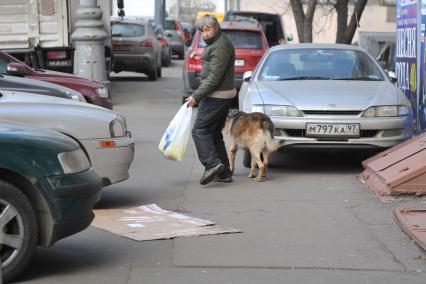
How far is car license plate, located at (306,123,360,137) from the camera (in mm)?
9312

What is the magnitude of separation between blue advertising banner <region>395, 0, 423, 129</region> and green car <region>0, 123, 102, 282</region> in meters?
7.15

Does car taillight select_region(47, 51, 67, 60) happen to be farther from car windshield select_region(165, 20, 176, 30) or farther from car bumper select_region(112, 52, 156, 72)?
car windshield select_region(165, 20, 176, 30)

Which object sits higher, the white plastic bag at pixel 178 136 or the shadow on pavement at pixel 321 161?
the white plastic bag at pixel 178 136

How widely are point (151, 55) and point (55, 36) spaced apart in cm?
621

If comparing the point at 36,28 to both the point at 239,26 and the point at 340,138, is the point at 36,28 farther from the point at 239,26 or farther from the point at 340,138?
the point at 340,138

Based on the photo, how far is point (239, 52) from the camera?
18047 mm

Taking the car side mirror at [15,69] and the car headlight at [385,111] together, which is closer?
the car headlight at [385,111]

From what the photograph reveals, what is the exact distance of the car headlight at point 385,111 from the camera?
945 centimetres

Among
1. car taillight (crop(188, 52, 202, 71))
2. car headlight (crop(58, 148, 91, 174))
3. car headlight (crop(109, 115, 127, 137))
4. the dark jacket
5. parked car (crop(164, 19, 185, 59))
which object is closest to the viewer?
car headlight (crop(58, 148, 91, 174))

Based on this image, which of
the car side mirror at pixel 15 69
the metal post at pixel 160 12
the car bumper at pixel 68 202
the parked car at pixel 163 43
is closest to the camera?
the car bumper at pixel 68 202

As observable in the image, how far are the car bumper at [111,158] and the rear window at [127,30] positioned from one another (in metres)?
16.7

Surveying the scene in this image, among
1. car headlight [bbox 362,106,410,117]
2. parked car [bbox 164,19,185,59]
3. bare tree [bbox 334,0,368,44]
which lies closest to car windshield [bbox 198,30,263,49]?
bare tree [bbox 334,0,368,44]

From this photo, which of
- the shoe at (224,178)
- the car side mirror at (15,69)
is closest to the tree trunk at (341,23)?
the car side mirror at (15,69)

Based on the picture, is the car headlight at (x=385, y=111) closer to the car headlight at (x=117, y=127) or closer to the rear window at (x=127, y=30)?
the car headlight at (x=117, y=127)
